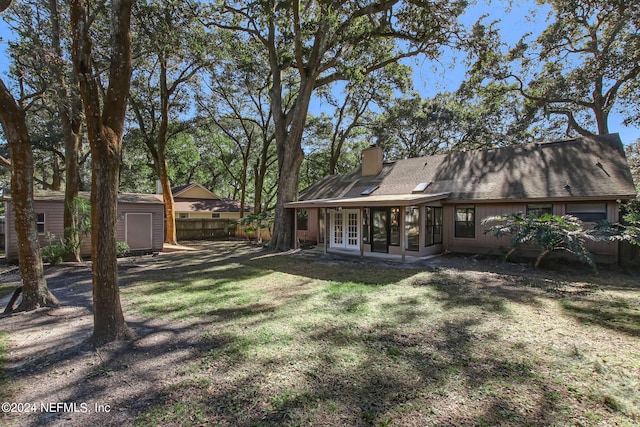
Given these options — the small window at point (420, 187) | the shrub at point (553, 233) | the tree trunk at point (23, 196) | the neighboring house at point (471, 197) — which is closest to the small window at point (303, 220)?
the neighboring house at point (471, 197)

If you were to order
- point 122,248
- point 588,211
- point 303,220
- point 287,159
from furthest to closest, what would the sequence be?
point 303,220 → point 287,159 → point 122,248 → point 588,211

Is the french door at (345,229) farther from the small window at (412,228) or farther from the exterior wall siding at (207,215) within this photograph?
the exterior wall siding at (207,215)

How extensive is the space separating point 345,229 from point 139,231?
30.3 ft

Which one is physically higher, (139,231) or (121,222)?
(121,222)

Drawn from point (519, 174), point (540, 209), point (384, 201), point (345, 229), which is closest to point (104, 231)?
point (384, 201)

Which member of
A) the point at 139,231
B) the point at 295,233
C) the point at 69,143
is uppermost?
the point at 69,143

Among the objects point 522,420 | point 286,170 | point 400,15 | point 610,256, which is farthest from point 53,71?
point 610,256

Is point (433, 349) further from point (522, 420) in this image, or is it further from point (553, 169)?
point (553, 169)

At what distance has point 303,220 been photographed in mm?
16359

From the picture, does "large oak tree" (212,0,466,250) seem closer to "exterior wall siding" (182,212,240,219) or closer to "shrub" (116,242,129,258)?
"shrub" (116,242,129,258)

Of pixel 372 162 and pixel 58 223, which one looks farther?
pixel 372 162

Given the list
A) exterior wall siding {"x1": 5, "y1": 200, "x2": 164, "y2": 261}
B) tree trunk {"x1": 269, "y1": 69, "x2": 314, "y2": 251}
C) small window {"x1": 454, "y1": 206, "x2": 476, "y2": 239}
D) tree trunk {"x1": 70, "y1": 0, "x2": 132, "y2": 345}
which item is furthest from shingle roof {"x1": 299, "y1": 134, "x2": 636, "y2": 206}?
tree trunk {"x1": 70, "y1": 0, "x2": 132, "y2": 345}

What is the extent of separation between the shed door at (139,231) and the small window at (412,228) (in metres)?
11.4

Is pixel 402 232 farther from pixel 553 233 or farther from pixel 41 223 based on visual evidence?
pixel 41 223
